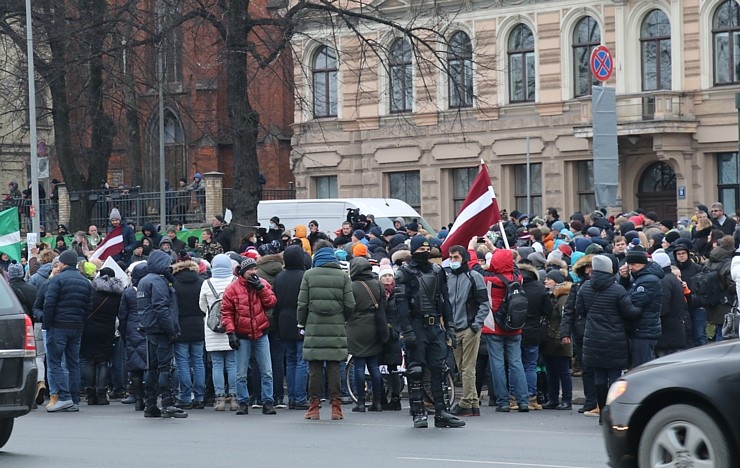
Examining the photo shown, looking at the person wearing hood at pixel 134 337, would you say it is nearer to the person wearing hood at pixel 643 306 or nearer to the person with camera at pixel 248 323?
the person with camera at pixel 248 323

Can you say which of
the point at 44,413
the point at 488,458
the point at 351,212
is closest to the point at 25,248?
the point at 351,212

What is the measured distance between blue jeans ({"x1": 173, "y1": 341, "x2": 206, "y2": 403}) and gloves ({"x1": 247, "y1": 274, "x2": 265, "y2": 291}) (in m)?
1.13

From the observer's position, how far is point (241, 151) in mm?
30828

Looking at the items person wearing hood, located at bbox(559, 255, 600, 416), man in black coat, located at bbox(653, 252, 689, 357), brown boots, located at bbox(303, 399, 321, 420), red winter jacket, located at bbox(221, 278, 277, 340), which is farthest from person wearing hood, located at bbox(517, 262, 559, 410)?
red winter jacket, located at bbox(221, 278, 277, 340)

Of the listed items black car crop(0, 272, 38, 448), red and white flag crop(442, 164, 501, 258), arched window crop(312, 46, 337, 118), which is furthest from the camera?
arched window crop(312, 46, 337, 118)

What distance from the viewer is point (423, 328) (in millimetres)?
15836

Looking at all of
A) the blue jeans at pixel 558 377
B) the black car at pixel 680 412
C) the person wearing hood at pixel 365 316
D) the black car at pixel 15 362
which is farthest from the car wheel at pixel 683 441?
the blue jeans at pixel 558 377

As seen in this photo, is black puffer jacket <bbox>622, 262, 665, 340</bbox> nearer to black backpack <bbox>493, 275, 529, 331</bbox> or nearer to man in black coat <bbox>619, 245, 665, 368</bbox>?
man in black coat <bbox>619, 245, 665, 368</bbox>

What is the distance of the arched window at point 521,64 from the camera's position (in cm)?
4528

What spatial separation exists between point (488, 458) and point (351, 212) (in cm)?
1563

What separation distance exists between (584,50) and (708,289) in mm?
26191

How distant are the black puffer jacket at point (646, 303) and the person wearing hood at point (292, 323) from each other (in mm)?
4327

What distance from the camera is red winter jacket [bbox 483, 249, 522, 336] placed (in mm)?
17516

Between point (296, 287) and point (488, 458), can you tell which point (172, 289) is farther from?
point (488, 458)
